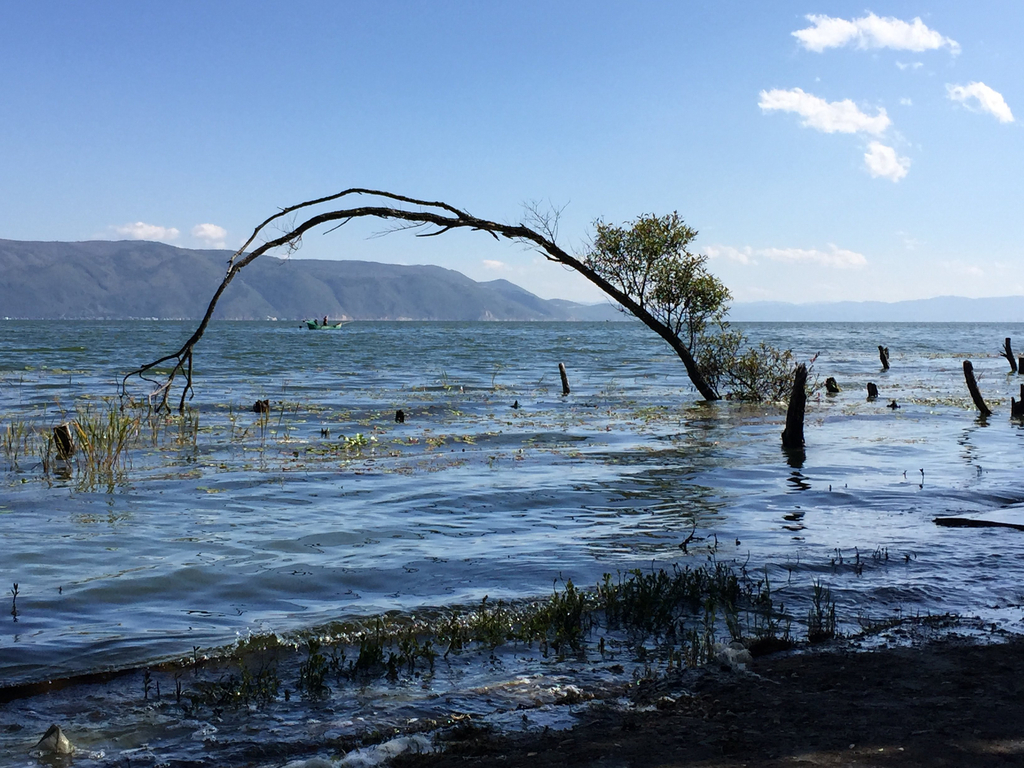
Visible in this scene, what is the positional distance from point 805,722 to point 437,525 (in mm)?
8634

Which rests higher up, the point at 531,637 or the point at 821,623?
the point at 821,623

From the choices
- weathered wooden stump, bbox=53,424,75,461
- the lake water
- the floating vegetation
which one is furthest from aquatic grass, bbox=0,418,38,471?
the floating vegetation

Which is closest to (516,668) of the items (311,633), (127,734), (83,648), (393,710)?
(393,710)

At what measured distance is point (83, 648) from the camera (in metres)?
8.21

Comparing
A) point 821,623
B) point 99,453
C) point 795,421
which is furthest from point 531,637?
point 795,421

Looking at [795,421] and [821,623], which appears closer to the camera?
[821,623]

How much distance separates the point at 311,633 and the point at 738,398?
27.9 m

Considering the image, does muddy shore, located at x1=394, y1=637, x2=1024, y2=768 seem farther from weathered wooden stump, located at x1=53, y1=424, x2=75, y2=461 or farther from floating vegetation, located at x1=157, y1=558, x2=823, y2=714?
weathered wooden stump, located at x1=53, y1=424, x2=75, y2=461

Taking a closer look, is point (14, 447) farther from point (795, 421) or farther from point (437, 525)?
point (795, 421)

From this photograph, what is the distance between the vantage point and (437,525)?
540 inches

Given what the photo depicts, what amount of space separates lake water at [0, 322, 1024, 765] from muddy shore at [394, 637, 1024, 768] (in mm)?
1364

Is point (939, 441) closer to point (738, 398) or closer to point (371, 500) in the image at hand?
point (738, 398)

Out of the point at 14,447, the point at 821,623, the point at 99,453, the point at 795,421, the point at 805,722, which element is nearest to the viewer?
the point at 805,722

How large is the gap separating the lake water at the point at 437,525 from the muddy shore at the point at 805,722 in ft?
4.47
